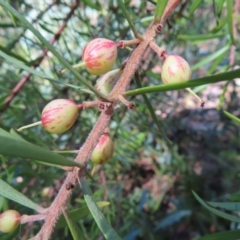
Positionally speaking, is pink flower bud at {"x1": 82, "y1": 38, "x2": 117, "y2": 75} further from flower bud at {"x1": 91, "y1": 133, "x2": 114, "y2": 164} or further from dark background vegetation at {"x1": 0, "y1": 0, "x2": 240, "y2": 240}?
dark background vegetation at {"x1": 0, "y1": 0, "x2": 240, "y2": 240}

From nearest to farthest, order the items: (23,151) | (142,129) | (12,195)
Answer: (23,151), (12,195), (142,129)

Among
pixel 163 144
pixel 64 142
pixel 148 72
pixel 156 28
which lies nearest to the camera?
pixel 156 28

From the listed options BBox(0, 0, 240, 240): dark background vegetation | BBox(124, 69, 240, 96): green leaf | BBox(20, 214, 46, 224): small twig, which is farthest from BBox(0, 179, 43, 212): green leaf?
BBox(0, 0, 240, 240): dark background vegetation

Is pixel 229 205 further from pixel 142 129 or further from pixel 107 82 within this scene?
pixel 142 129

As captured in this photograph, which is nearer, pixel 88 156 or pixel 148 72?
pixel 88 156

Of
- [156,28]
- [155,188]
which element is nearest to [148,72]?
[156,28]

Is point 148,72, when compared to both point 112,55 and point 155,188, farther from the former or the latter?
point 155,188

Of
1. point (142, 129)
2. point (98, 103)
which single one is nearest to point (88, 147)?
point (98, 103)
